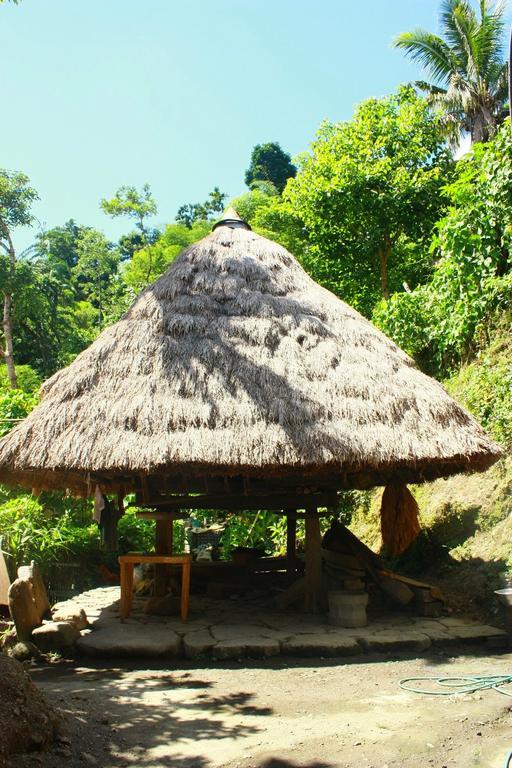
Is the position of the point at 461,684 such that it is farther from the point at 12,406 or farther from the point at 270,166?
the point at 270,166

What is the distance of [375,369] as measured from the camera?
6.84 m

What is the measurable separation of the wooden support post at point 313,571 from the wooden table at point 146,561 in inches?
50.9

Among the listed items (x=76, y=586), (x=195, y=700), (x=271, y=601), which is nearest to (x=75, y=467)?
(x=195, y=700)

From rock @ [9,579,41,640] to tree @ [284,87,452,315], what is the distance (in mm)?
11322

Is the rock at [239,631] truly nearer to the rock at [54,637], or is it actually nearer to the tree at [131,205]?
the rock at [54,637]

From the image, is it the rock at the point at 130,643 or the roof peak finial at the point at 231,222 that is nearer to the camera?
the rock at the point at 130,643

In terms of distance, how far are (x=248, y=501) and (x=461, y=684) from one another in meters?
3.38

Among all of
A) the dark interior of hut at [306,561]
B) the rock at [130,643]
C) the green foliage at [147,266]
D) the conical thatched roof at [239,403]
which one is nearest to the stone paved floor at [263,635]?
the rock at [130,643]

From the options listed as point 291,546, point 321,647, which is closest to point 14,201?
point 291,546

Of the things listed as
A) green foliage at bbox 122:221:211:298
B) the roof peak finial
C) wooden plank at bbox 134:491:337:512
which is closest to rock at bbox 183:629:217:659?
wooden plank at bbox 134:491:337:512

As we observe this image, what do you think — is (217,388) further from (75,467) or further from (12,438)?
(12,438)

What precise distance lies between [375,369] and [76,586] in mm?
5694

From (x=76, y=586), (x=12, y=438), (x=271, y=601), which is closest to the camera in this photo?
(x=12, y=438)

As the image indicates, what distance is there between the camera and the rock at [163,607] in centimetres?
691
